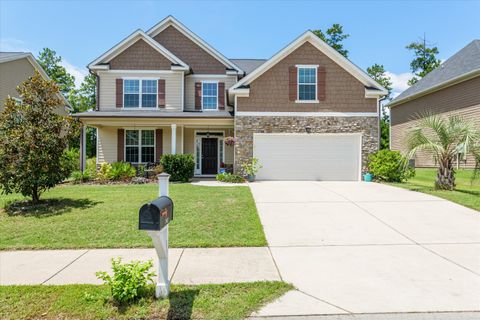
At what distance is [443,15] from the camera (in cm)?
1723

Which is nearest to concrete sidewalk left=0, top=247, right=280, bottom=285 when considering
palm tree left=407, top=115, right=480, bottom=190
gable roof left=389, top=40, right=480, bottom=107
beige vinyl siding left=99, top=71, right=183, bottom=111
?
palm tree left=407, top=115, right=480, bottom=190

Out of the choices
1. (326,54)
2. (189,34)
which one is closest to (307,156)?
(326,54)

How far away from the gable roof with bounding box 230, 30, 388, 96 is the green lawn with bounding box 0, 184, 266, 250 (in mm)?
7107

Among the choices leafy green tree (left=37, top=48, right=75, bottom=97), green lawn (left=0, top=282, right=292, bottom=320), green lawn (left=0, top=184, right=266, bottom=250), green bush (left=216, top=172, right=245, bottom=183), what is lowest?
green lawn (left=0, top=282, right=292, bottom=320)

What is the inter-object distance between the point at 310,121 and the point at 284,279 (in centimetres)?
1175

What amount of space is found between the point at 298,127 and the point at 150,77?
8.95 m

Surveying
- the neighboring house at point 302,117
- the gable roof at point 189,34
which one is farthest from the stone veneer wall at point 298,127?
the gable roof at point 189,34

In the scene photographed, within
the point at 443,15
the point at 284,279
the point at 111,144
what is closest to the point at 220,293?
the point at 284,279

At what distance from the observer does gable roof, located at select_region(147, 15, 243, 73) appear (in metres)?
18.0

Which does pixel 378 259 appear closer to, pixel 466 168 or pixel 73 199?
pixel 73 199

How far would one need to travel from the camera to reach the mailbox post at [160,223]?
2.94 m

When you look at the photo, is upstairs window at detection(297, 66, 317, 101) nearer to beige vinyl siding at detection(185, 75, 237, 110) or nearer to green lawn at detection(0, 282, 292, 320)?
beige vinyl siding at detection(185, 75, 237, 110)

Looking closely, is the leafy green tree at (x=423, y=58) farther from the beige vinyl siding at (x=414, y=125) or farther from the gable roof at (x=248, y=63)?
the gable roof at (x=248, y=63)

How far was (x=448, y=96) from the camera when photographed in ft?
60.3
